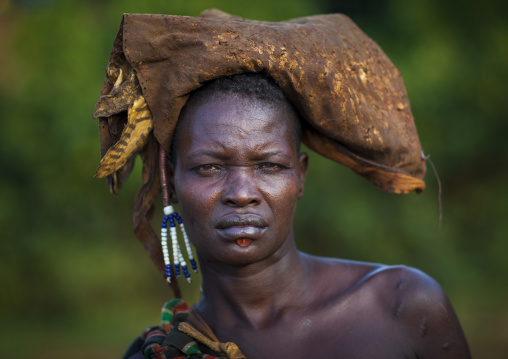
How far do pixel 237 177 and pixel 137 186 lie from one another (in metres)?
4.20

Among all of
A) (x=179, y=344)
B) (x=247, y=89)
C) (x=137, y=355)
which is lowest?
(x=137, y=355)

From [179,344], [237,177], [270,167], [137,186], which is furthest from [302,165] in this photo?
[137,186]

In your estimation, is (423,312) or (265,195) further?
(423,312)

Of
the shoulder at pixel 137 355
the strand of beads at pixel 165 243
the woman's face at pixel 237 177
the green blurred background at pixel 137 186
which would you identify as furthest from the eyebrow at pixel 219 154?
the green blurred background at pixel 137 186

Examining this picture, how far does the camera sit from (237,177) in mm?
2377

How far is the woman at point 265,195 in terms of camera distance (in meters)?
2.38

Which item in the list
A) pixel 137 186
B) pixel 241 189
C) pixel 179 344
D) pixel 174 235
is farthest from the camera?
pixel 137 186

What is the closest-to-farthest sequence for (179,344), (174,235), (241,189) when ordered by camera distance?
(241,189)
(179,344)
(174,235)

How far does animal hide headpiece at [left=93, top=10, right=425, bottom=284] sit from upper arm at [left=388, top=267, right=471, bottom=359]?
0.41m

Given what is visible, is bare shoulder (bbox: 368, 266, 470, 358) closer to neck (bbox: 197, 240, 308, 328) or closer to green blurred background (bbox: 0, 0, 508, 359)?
neck (bbox: 197, 240, 308, 328)

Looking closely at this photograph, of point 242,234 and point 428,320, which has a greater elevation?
point 242,234

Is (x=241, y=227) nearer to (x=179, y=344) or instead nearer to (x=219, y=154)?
(x=219, y=154)

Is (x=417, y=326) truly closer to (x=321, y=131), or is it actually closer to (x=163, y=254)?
(x=321, y=131)

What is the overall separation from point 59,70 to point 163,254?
4.23 meters
